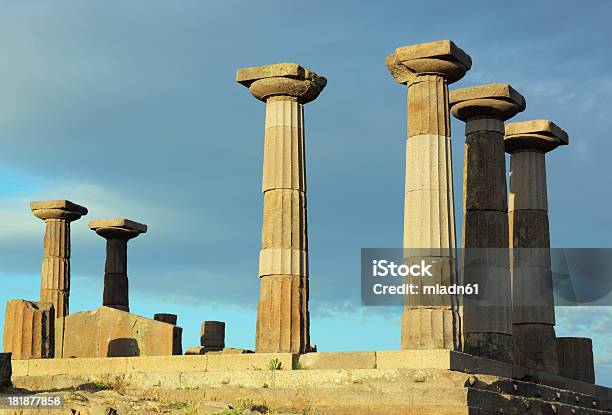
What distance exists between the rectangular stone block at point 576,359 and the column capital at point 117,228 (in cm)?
1553

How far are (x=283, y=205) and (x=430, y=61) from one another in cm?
487

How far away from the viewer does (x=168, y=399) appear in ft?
76.7

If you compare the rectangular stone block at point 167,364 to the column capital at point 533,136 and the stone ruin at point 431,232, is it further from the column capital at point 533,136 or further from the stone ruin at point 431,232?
the column capital at point 533,136

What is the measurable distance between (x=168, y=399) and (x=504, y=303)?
9.36m

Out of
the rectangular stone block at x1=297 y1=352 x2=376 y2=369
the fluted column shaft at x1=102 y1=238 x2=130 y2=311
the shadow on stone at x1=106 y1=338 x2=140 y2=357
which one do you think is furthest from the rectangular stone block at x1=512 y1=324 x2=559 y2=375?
the fluted column shaft at x1=102 y1=238 x2=130 y2=311

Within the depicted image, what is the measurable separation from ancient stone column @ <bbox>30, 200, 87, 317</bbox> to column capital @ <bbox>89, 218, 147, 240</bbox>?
0.97 metres

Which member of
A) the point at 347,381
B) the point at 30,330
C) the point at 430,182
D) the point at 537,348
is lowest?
the point at 347,381

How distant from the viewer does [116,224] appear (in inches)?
1519

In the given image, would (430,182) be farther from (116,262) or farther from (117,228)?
(116,262)

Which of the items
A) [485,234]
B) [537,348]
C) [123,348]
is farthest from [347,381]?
[123,348]

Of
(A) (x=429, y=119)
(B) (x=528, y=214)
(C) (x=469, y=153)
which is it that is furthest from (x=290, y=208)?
(B) (x=528, y=214)

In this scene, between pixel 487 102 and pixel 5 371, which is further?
pixel 487 102

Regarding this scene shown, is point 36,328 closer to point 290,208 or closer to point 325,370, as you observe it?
point 290,208

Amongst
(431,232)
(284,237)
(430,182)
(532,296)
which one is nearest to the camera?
(431,232)
